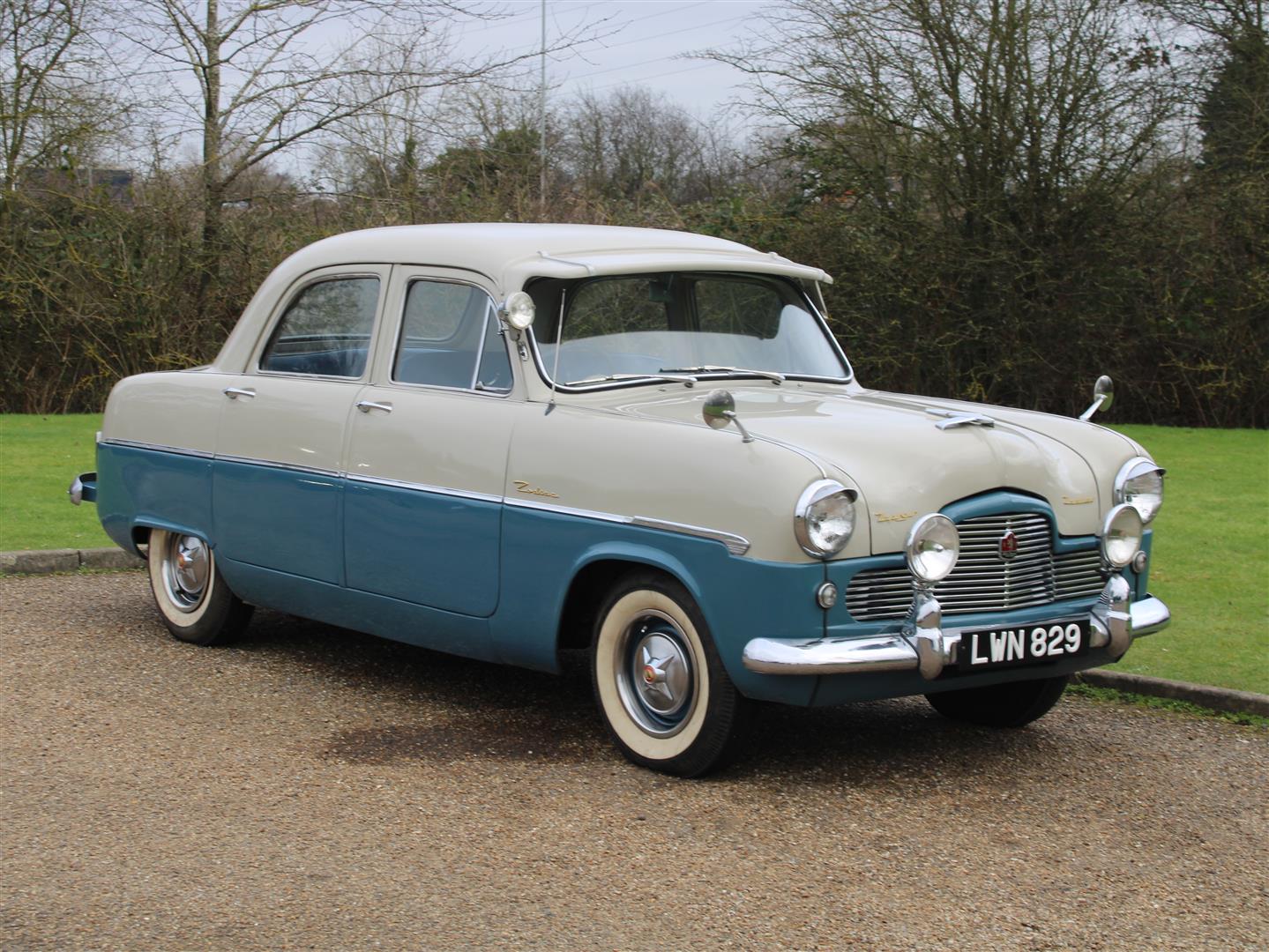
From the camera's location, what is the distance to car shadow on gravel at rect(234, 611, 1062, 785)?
557cm

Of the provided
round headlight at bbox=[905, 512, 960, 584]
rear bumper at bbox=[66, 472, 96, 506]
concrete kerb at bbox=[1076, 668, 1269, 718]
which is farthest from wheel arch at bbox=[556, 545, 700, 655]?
rear bumper at bbox=[66, 472, 96, 506]

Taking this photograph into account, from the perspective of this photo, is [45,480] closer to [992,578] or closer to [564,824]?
[564,824]

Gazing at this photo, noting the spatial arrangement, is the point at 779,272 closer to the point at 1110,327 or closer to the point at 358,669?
the point at 358,669

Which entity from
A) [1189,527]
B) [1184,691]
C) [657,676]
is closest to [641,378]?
[657,676]

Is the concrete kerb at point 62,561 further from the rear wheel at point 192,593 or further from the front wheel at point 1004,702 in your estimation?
the front wheel at point 1004,702

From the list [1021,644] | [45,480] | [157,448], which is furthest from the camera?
[45,480]

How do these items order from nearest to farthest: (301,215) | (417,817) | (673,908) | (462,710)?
(673,908) < (417,817) < (462,710) < (301,215)

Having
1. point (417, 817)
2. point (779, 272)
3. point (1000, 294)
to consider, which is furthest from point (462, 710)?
point (1000, 294)

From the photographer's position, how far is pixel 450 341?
6.28 meters

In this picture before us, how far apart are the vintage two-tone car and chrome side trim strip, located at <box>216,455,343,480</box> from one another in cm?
1

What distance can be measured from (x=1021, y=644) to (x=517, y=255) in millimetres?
2405

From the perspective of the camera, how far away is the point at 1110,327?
62.1 feet

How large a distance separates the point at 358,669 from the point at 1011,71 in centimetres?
1378

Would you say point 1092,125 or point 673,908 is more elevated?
point 1092,125
